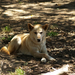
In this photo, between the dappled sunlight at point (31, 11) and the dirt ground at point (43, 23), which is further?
the dappled sunlight at point (31, 11)

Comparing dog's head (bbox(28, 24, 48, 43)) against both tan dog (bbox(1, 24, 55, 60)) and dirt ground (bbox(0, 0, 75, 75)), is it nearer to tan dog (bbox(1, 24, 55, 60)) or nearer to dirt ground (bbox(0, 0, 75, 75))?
tan dog (bbox(1, 24, 55, 60))

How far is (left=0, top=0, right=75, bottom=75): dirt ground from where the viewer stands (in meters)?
5.38

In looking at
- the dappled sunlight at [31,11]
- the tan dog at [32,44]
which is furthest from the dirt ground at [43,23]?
the tan dog at [32,44]

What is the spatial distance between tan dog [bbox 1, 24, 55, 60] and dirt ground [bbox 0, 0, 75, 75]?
0.74ft

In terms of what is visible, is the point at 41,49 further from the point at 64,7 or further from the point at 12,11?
the point at 64,7

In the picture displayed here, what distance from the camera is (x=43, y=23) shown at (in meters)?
9.95

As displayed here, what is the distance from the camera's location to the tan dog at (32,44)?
5.82 m

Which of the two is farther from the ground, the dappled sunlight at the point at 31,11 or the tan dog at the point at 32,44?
the dappled sunlight at the point at 31,11

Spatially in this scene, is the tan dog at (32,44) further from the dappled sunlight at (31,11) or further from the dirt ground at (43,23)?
the dappled sunlight at (31,11)

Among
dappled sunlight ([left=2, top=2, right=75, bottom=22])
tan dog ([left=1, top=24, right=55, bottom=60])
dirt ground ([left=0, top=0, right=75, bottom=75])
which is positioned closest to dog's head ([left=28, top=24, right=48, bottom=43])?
tan dog ([left=1, top=24, right=55, bottom=60])

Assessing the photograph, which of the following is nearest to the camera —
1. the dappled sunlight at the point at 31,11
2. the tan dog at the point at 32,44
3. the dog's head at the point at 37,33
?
the dog's head at the point at 37,33

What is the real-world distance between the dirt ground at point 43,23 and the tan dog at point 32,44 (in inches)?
8.9

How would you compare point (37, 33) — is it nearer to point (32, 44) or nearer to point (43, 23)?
point (32, 44)

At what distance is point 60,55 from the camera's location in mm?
6266
